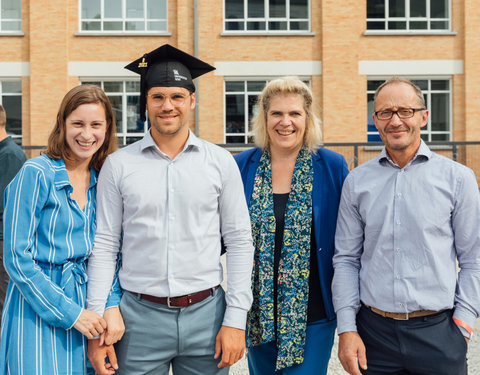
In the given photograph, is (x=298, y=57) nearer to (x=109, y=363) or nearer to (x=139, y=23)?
(x=139, y=23)

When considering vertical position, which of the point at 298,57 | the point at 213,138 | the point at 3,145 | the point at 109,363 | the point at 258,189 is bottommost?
the point at 109,363

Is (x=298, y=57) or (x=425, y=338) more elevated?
(x=298, y=57)

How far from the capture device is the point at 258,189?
3.25 m

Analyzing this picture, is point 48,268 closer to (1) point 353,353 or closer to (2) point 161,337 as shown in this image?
(2) point 161,337

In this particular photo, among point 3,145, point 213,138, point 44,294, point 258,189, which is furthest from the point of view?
point 213,138

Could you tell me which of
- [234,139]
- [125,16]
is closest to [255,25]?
[234,139]

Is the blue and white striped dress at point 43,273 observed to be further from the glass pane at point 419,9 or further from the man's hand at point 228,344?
the glass pane at point 419,9

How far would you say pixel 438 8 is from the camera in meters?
20.0

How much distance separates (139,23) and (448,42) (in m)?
11.1

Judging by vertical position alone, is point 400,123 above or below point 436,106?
below

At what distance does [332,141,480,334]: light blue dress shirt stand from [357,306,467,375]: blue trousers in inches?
2.8

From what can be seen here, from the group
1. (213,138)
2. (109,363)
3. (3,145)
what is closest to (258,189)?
(109,363)

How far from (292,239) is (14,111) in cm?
1899

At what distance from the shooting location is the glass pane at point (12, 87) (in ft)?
64.7
